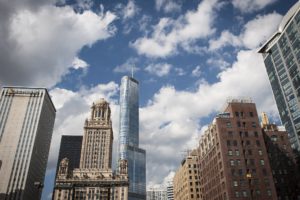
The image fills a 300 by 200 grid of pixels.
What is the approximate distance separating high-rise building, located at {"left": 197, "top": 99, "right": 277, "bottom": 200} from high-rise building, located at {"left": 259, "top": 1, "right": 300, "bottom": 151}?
32.1 metres

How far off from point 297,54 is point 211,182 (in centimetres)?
6910

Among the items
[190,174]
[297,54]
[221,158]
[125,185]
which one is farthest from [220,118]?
[125,185]

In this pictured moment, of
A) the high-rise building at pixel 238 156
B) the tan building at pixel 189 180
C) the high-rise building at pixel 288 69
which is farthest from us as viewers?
the tan building at pixel 189 180

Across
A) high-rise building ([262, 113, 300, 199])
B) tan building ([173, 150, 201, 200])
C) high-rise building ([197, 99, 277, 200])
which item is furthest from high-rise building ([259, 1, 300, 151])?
tan building ([173, 150, 201, 200])

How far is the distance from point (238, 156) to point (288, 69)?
199 feet

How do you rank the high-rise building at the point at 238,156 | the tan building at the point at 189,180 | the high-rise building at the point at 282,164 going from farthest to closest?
the tan building at the point at 189,180 → the high-rise building at the point at 282,164 → the high-rise building at the point at 238,156

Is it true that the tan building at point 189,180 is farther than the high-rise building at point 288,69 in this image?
Yes

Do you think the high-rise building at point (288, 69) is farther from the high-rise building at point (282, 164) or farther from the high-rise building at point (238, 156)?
the high-rise building at point (238, 156)

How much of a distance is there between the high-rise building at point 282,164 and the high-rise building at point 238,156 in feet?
65.3

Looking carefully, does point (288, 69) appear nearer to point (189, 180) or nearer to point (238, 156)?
point (238, 156)

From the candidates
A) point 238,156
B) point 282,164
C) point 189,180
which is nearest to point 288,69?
point 282,164

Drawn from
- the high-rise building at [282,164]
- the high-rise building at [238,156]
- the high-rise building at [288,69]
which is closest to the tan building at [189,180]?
the high-rise building at [238,156]

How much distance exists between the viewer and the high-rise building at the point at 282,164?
11350 cm

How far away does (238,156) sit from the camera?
339 ft
